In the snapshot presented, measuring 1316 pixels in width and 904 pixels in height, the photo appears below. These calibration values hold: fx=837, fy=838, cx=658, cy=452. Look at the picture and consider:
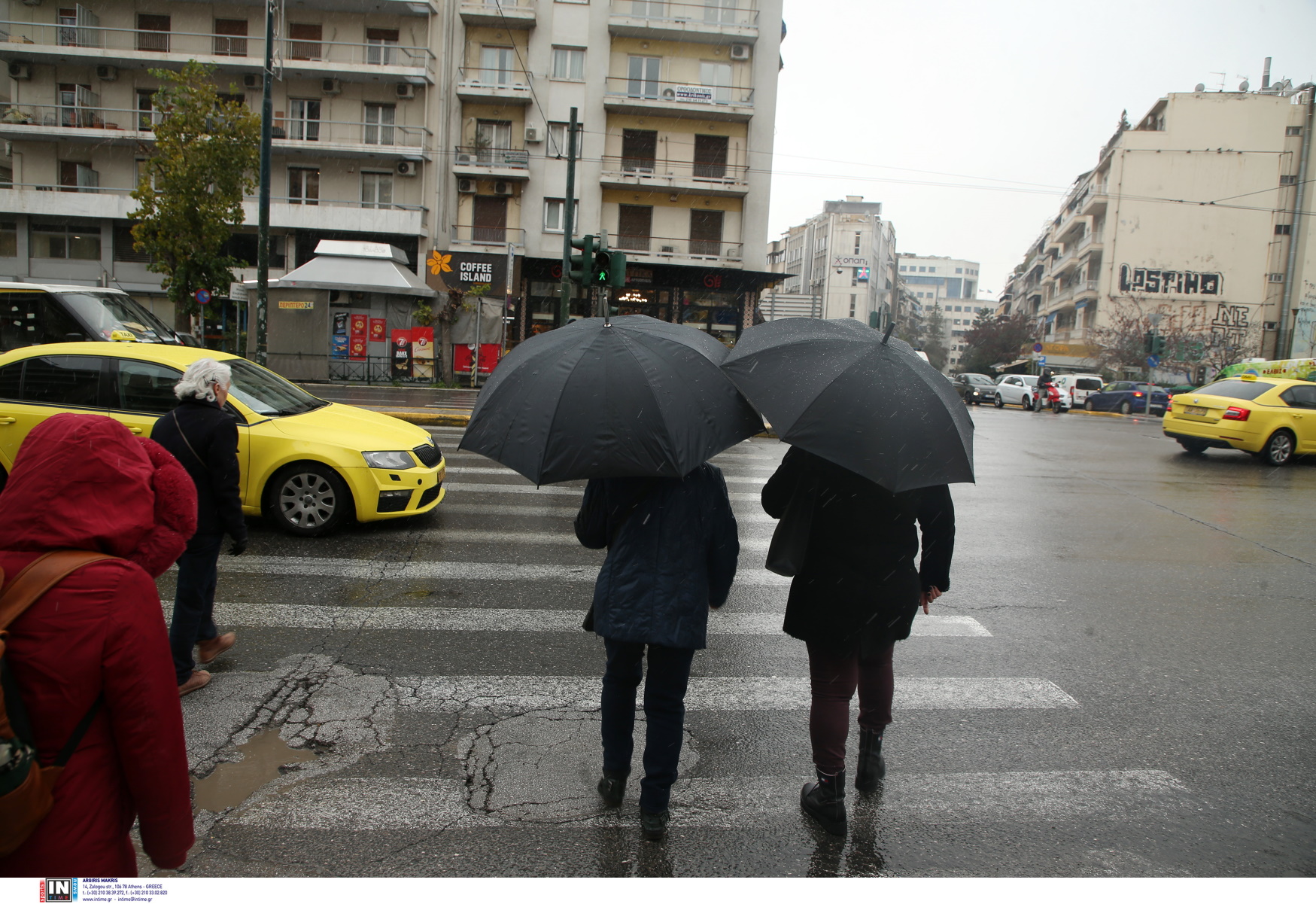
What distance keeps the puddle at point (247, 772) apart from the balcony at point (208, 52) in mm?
32814

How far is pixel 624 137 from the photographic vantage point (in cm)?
3419

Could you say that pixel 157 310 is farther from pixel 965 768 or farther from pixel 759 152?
pixel 965 768

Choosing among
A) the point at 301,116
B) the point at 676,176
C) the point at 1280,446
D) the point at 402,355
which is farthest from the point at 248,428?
the point at 301,116

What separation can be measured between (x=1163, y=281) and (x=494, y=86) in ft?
139

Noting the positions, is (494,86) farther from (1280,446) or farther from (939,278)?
(939,278)

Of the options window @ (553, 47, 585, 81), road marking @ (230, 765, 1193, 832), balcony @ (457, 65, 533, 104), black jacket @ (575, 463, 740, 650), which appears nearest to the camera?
black jacket @ (575, 463, 740, 650)

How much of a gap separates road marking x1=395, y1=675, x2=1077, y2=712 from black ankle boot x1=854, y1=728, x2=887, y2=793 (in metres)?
0.72

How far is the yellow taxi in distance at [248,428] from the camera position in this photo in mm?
7031

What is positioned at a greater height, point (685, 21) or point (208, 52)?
point (685, 21)

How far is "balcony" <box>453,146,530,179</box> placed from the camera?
33.0 m

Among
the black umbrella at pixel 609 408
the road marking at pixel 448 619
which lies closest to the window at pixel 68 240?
the road marking at pixel 448 619

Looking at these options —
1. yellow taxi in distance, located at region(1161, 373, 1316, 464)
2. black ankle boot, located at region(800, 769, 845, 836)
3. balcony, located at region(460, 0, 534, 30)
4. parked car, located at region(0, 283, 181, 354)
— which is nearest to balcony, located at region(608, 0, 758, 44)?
balcony, located at region(460, 0, 534, 30)

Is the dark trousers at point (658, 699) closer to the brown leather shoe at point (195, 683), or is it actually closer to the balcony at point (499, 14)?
the brown leather shoe at point (195, 683)

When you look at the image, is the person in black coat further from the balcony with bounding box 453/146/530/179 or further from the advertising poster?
the balcony with bounding box 453/146/530/179
